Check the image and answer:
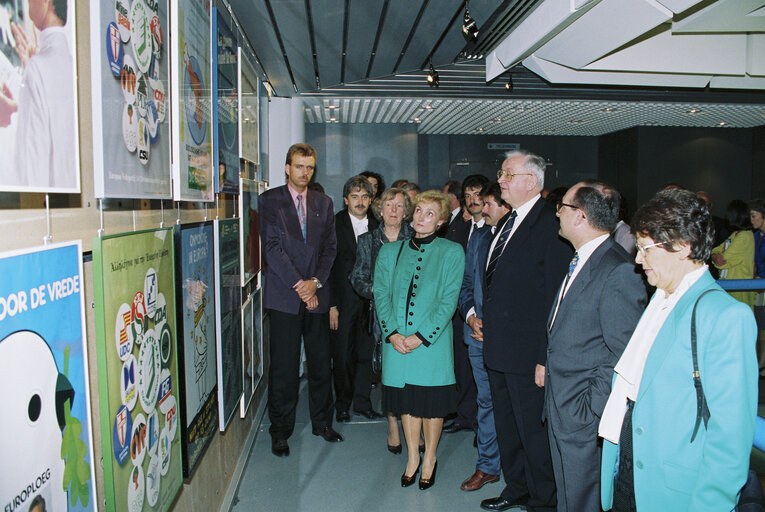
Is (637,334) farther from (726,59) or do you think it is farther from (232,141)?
(726,59)

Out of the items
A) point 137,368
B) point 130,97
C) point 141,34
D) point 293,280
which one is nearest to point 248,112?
point 293,280

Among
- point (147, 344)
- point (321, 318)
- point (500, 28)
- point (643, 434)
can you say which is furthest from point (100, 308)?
point (500, 28)

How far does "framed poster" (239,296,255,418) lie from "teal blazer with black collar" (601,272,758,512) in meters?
2.23

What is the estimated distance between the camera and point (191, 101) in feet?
6.85

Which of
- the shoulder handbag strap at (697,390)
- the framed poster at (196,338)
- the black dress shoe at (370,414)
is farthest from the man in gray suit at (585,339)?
the black dress shoe at (370,414)

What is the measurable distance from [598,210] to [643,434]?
99 cm

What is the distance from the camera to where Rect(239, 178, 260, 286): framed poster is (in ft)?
10.7

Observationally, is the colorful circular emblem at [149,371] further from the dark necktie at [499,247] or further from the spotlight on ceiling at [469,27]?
the spotlight on ceiling at [469,27]

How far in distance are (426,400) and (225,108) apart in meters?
1.94

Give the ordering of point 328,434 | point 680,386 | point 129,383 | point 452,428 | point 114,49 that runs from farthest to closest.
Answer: point 452,428
point 328,434
point 680,386
point 129,383
point 114,49

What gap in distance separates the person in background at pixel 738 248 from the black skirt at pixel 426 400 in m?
4.08

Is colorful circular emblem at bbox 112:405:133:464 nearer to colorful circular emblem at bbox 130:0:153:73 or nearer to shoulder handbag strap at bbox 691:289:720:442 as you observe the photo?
colorful circular emblem at bbox 130:0:153:73

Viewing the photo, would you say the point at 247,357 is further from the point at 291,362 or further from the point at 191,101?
the point at 191,101

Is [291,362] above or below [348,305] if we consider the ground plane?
below
